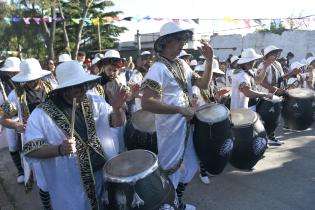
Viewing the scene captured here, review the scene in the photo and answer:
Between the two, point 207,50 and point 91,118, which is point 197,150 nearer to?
point 207,50

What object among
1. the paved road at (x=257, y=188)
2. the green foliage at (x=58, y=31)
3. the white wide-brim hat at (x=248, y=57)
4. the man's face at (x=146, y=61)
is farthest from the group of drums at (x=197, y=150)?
the green foliage at (x=58, y=31)

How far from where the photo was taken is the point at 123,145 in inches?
194

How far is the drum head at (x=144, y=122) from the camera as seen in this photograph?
178 inches

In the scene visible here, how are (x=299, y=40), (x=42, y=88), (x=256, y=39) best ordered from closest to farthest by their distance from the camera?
(x=42, y=88), (x=299, y=40), (x=256, y=39)

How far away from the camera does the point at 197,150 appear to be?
3.77m

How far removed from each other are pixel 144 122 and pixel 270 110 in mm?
2492

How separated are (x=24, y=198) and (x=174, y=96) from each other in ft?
8.96

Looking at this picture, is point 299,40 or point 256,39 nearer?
point 299,40

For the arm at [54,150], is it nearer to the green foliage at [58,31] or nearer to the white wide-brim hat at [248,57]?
the white wide-brim hat at [248,57]

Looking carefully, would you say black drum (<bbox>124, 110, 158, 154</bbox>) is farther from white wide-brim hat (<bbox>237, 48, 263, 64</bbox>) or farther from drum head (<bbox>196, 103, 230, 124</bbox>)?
white wide-brim hat (<bbox>237, 48, 263, 64</bbox>)

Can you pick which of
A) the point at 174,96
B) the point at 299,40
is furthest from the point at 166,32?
the point at 299,40

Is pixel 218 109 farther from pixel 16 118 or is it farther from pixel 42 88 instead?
pixel 16 118

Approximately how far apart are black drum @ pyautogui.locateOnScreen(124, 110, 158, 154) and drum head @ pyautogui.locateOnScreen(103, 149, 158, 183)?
1.58 metres

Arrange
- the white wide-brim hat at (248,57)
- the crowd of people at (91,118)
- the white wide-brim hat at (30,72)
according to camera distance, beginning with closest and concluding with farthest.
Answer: the crowd of people at (91,118), the white wide-brim hat at (30,72), the white wide-brim hat at (248,57)
